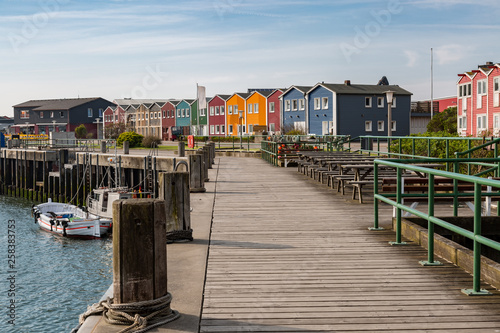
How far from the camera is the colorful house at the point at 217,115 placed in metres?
89.9

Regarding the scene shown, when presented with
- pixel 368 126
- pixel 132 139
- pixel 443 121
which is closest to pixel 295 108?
pixel 368 126

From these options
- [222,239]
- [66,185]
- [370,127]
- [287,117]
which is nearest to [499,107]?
[370,127]

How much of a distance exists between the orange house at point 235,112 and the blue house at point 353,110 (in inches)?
714

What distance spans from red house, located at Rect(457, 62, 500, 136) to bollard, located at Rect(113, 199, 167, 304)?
4739 centimetres

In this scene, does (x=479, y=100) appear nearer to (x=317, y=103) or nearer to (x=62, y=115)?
(x=317, y=103)

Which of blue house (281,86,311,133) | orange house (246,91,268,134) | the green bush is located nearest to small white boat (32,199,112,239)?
the green bush

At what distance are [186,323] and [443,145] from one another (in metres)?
18.1

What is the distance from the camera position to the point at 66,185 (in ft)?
139

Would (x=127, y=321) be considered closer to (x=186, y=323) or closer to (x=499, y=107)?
(x=186, y=323)

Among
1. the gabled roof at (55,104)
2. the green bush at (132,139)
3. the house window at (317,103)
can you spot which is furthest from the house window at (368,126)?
the gabled roof at (55,104)

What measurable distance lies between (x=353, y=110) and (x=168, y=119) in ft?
140

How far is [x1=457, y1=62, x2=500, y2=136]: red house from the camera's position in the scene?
5094cm

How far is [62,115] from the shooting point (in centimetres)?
11625

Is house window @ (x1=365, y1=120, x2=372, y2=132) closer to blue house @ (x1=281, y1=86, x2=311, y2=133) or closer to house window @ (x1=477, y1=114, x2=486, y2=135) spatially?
blue house @ (x1=281, y1=86, x2=311, y2=133)
